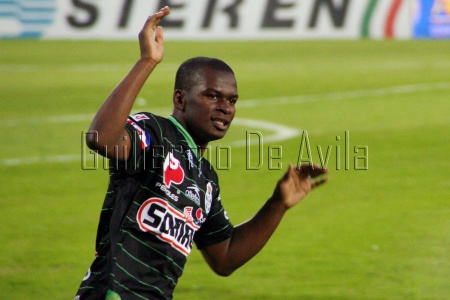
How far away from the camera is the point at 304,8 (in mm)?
26609

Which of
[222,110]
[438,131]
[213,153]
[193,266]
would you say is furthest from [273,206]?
[438,131]

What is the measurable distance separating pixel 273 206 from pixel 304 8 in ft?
74.0

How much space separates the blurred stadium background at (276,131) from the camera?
7555 mm

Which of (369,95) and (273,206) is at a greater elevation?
(273,206)

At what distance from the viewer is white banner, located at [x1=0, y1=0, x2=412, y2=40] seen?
26.1 m

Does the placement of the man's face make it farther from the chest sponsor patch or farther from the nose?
the chest sponsor patch

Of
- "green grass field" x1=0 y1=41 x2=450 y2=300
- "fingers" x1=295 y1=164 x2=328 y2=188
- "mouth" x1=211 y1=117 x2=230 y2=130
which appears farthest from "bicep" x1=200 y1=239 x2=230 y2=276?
"green grass field" x1=0 y1=41 x2=450 y2=300

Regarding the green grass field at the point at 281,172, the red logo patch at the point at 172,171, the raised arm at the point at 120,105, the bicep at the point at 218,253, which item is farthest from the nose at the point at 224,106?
the green grass field at the point at 281,172

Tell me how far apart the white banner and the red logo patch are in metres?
22.3

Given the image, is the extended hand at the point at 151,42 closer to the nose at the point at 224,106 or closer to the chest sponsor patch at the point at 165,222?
the nose at the point at 224,106

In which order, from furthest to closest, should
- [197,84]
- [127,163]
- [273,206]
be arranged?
1. [273,206]
2. [197,84]
3. [127,163]

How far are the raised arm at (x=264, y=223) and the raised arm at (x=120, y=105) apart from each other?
96 centimetres

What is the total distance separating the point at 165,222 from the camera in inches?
162

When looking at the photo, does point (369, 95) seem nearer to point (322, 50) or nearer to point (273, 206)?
point (322, 50)
